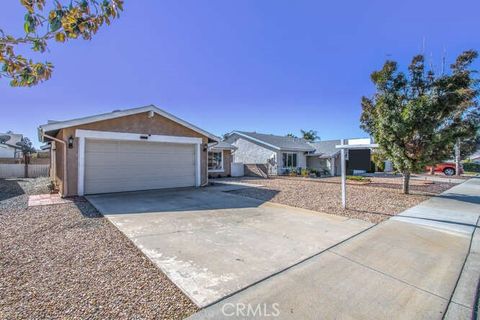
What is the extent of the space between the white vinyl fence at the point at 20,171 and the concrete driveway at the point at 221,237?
16.6 m

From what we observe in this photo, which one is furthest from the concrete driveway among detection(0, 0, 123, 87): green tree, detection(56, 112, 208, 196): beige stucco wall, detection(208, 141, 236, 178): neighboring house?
detection(208, 141, 236, 178): neighboring house

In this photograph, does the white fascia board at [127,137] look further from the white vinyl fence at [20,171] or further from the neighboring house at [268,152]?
the white vinyl fence at [20,171]

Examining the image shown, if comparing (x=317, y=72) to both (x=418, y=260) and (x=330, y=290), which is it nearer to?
(x=418, y=260)

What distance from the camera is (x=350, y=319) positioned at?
251 cm

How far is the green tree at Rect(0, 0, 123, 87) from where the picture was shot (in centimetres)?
220

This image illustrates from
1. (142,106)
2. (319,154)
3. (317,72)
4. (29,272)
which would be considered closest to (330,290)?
(29,272)

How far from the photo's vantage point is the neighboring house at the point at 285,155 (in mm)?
23641

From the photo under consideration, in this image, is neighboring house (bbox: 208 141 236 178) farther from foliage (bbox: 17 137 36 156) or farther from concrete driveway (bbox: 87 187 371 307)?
foliage (bbox: 17 137 36 156)

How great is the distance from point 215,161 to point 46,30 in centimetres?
1807

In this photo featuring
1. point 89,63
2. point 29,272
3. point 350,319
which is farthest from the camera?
point 89,63

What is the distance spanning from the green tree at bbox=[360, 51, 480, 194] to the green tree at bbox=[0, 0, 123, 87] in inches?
452

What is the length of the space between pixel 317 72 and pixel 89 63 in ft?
40.1

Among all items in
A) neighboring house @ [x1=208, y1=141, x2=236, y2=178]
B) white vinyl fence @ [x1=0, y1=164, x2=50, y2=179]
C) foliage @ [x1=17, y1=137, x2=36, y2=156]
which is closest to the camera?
white vinyl fence @ [x1=0, y1=164, x2=50, y2=179]

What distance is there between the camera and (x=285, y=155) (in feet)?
80.5
